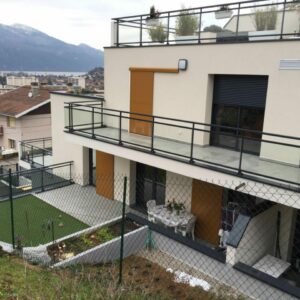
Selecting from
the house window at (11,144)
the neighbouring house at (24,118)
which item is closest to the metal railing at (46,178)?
the neighbouring house at (24,118)

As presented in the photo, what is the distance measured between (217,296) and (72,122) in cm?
838

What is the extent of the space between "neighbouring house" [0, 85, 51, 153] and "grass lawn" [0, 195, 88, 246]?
15566mm

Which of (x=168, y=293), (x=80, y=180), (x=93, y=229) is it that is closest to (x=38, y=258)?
(x=93, y=229)

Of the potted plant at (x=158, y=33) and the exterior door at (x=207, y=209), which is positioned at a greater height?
the potted plant at (x=158, y=33)

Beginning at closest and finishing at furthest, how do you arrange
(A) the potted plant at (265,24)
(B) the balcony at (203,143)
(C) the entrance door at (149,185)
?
1. (B) the balcony at (203,143)
2. (A) the potted plant at (265,24)
3. (C) the entrance door at (149,185)

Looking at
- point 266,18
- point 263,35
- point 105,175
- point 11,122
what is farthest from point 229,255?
point 11,122

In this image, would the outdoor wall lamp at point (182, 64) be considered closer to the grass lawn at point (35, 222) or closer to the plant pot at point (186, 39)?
the plant pot at point (186, 39)

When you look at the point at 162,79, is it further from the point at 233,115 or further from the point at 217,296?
the point at 217,296

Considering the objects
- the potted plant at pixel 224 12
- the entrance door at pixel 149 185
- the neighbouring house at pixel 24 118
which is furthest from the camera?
the neighbouring house at pixel 24 118

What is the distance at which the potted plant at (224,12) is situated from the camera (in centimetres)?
1024

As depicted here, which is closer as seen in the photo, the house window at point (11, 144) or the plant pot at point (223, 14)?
the plant pot at point (223, 14)

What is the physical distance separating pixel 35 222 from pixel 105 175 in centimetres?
378

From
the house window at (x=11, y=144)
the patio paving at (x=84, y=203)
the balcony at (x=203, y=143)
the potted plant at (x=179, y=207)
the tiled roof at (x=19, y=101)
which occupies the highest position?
the balcony at (x=203, y=143)

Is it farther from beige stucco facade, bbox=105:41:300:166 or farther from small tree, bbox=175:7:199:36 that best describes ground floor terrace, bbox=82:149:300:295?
small tree, bbox=175:7:199:36
